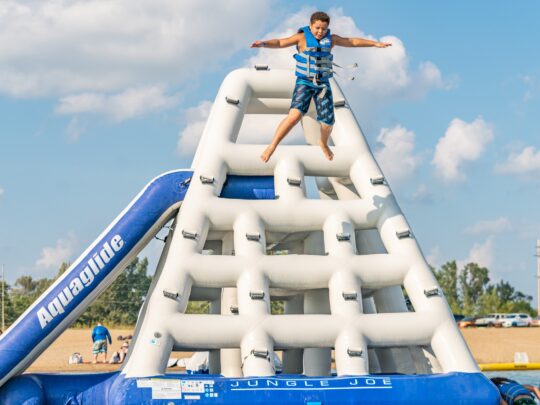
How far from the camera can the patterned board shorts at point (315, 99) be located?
1117 cm

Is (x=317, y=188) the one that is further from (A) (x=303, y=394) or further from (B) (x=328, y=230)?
(A) (x=303, y=394)

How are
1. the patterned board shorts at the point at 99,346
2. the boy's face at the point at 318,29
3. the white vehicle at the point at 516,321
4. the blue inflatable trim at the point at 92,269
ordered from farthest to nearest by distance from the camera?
the white vehicle at the point at 516,321 → the patterned board shorts at the point at 99,346 → the boy's face at the point at 318,29 → the blue inflatable trim at the point at 92,269

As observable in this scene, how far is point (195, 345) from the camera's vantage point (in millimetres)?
10719

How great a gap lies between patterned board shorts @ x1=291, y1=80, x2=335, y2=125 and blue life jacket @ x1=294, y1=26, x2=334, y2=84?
5.2 inches

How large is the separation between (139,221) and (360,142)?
10.6 feet

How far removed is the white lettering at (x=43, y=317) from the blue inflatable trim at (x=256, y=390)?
66 centimetres

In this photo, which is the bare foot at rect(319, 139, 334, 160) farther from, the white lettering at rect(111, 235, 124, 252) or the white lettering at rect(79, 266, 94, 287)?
the white lettering at rect(79, 266, 94, 287)

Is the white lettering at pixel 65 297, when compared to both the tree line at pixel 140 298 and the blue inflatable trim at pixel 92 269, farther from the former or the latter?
the tree line at pixel 140 298

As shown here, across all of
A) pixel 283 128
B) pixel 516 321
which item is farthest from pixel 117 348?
pixel 516 321

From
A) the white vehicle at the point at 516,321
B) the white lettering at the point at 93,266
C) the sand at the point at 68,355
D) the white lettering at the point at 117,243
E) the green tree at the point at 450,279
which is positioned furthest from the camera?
the green tree at the point at 450,279

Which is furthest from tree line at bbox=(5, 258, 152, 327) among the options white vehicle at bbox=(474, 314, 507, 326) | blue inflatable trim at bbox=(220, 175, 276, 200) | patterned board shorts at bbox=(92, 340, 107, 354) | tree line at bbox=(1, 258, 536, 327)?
blue inflatable trim at bbox=(220, 175, 276, 200)

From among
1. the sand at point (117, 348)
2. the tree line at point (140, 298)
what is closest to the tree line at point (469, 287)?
the tree line at point (140, 298)

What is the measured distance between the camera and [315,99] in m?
11.3

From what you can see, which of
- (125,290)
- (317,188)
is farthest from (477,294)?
(317,188)
